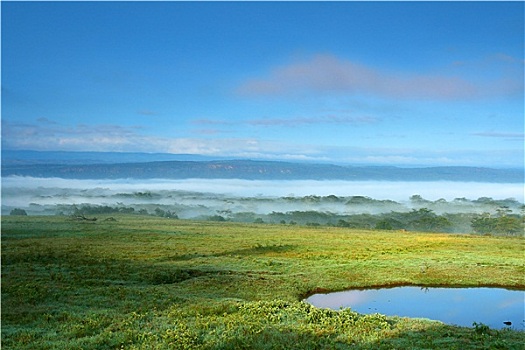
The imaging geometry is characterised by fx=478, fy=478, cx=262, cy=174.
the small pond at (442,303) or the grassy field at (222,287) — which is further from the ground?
the grassy field at (222,287)

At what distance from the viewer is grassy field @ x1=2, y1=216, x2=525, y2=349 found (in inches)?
802

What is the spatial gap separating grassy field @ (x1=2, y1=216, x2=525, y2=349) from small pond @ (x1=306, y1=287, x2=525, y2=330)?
1.66 meters

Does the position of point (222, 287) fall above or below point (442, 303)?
above

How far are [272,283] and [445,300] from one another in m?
12.4

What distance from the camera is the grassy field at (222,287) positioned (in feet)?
66.8

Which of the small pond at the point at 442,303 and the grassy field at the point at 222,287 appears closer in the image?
the grassy field at the point at 222,287

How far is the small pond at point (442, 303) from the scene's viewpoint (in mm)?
29359

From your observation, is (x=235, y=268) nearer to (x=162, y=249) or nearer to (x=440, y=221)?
(x=162, y=249)

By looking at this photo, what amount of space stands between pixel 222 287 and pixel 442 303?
15.3m

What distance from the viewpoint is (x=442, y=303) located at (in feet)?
109

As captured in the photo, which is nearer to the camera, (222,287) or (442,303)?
(442,303)

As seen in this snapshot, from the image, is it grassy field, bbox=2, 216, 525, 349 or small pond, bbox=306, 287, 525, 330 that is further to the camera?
small pond, bbox=306, 287, 525, 330

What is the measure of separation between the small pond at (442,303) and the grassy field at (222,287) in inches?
65.4

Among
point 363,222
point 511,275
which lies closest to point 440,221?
point 363,222
